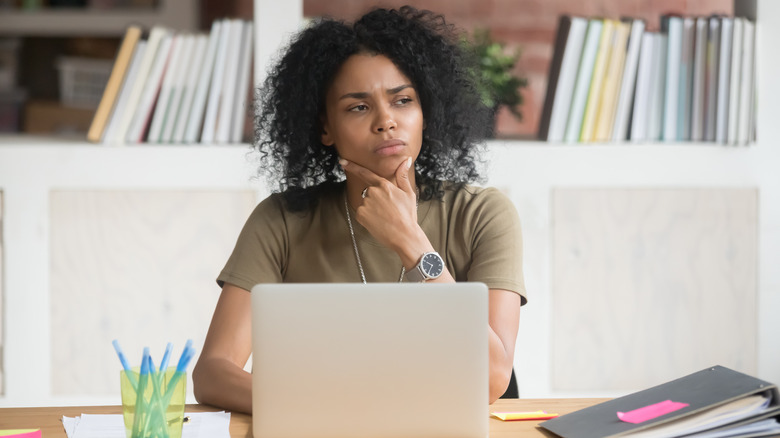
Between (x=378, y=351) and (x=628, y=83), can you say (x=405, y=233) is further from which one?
(x=628, y=83)

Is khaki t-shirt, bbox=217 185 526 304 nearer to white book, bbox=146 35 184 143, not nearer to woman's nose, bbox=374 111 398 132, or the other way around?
woman's nose, bbox=374 111 398 132

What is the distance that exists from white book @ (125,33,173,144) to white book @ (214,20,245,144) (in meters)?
0.17

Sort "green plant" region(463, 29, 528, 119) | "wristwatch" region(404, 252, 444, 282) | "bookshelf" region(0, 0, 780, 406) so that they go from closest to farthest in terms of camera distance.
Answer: "wristwatch" region(404, 252, 444, 282), "bookshelf" region(0, 0, 780, 406), "green plant" region(463, 29, 528, 119)

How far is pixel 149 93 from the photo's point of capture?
2371mm

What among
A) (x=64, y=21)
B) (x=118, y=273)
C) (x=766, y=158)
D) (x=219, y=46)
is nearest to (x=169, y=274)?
(x=118, y=273)

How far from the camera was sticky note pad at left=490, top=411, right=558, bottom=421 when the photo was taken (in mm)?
1188

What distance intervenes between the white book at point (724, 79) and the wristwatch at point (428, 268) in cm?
129

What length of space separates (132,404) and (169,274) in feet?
4.64

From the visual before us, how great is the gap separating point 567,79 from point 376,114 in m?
0.95

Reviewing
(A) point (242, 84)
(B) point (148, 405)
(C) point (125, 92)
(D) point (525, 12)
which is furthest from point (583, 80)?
(B) point (148, 405)

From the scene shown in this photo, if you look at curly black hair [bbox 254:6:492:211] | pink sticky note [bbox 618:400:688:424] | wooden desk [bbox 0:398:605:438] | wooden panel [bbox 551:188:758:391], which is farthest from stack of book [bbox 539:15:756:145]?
pink sticky note [bbox 618:400:688:424]

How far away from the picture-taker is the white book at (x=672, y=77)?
2.39 metres

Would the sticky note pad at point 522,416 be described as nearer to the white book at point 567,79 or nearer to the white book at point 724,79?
the white book at point 567,79

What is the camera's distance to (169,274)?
2.39 m
